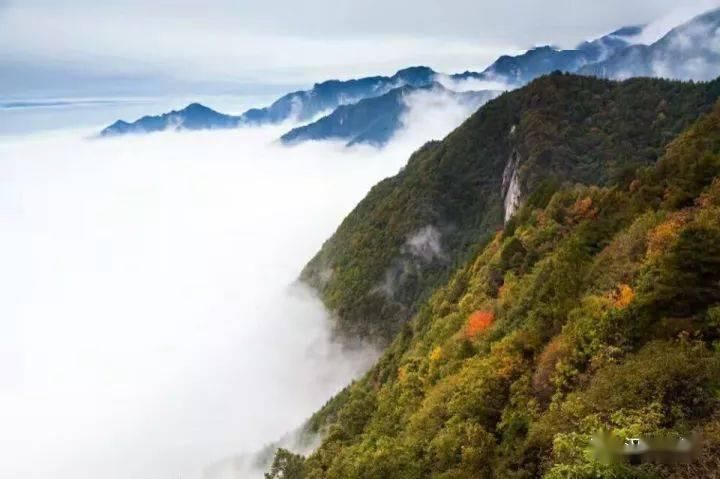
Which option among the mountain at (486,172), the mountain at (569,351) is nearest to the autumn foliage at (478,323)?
the mountain at (569,351)

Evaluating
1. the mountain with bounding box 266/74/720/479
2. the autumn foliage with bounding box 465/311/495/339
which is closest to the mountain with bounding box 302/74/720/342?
the mountain with bounding box 266/74/720/479

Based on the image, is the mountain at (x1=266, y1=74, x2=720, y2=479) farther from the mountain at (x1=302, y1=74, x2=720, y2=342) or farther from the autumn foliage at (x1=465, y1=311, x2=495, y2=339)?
the mountain at (x1=302, y1=74, x2=720, y2=342)

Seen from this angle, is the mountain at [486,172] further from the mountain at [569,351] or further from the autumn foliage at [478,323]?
the autumn foliage at [478,323]

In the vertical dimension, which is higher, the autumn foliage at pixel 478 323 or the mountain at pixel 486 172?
the mountain at pixel 486 172

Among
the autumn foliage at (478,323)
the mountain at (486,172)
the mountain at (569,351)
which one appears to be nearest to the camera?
the mountain at (569,351)

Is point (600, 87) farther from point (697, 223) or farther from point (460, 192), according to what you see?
point (697, 223)

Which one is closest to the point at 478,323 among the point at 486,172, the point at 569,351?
the point at 569,351

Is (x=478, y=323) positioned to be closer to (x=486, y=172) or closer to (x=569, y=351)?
(x=569, y=351)
